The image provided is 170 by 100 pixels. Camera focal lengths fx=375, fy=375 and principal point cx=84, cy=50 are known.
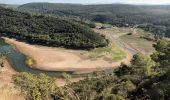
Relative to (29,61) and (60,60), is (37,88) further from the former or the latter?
(60,60)

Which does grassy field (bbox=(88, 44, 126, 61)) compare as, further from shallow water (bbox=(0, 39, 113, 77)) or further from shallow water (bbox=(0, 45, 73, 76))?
shallow water (bbox=(0, 45, 73, 76))

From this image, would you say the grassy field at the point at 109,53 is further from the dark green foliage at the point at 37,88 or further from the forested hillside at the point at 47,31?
the dark green foliage at the point at 37,88

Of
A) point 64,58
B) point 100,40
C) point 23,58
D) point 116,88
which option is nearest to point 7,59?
point 23,58

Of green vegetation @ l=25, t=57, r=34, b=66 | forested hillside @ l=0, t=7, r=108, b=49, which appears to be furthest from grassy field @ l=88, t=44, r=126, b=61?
green vegetation @ l=25, t=57, r=34, b=66

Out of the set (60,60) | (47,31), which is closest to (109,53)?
(60,60)

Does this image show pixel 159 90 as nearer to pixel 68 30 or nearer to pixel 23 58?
pixel 23 58

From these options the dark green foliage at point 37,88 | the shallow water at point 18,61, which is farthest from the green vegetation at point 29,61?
the dark green foliage at point 37,88
